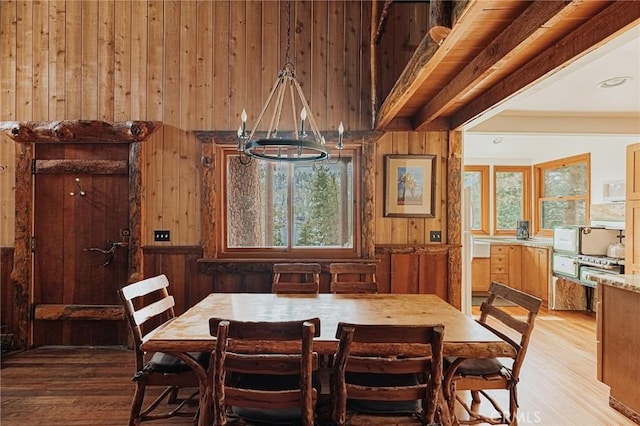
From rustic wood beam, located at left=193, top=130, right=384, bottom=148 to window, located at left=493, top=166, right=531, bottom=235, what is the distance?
Result: 407 centimetres

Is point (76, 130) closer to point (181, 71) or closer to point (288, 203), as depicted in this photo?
point (181, 71)

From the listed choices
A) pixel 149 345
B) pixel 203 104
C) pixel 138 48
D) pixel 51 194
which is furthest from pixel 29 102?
pixel 149 345

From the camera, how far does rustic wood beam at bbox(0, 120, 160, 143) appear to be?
3.74 metres

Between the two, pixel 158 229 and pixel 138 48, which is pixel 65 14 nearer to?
pixel 138 48

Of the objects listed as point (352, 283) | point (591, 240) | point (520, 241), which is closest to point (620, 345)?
point (352, 283)

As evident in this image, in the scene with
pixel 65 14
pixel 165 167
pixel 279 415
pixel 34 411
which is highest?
pixel 65 14

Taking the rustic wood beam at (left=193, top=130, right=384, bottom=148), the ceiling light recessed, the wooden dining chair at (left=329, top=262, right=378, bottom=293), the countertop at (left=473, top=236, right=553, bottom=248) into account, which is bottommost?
the wooden dining chair at (left=329, top=262, right=378, bottom=293)

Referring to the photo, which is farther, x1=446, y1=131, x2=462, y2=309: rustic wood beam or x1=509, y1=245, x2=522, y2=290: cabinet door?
x1=509, y1=245, x2=522, y2=290: cabinet door

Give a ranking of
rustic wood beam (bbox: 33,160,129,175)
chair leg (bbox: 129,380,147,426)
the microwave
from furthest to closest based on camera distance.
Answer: the microwave → rustic wood beam (bbox: 33,160,129,175) → chair leg (bbox: 129,380,147,426)

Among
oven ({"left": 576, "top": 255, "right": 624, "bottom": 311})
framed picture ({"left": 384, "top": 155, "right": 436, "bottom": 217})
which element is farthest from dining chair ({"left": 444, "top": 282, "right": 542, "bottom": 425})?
oven ({"left": 576, "top": 255, "right": 624, "bottom": 311})

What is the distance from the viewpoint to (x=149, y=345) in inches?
72.2

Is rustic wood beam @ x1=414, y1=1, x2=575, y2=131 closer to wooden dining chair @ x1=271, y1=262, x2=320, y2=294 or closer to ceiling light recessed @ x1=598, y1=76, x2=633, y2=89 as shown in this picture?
wooden dining chair @ x1=271, y1=262, x2=320, y2=294

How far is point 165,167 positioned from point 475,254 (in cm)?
486

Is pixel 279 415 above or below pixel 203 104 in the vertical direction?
below
